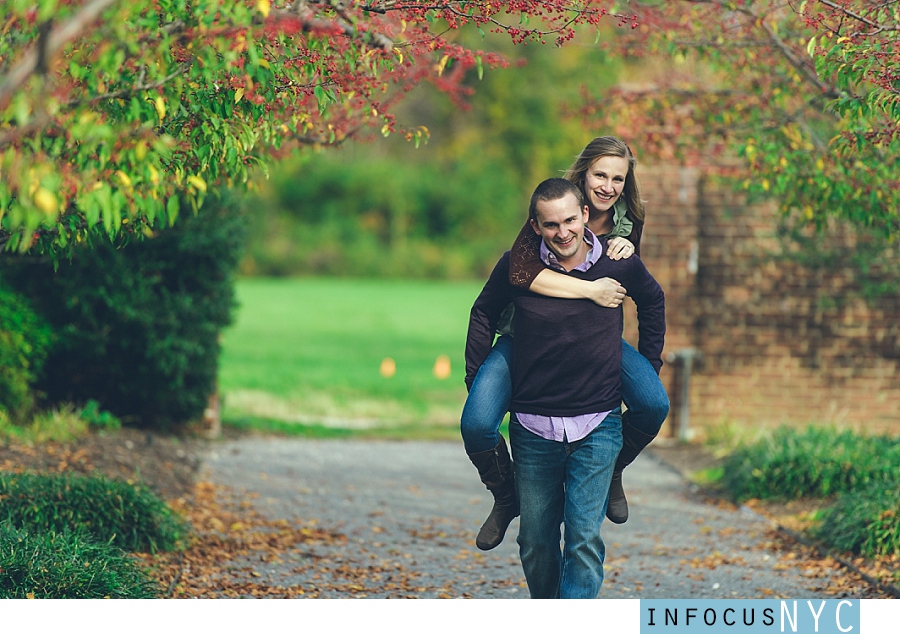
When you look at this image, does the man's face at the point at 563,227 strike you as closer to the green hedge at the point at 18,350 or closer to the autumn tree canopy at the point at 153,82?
the autumn tree canopy at the point at 153,82

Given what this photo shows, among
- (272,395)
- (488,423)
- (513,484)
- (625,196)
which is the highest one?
(625,196)

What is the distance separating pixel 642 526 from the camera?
7.05 metres

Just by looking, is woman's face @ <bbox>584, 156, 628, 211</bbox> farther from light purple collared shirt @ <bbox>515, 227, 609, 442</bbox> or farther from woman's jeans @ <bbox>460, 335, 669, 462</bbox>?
woman's jeans @ <bbox>460, 335, 669, 462</bbox>

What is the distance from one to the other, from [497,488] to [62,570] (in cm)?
189

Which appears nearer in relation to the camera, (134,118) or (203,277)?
(134,118)

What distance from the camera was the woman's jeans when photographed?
13.4ft

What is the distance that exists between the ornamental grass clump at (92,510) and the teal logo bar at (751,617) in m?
2.56

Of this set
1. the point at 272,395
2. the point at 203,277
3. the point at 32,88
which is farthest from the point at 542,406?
the point at 272,395

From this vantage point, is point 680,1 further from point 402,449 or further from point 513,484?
point 402,449

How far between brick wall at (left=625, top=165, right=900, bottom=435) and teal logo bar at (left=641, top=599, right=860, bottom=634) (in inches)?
207

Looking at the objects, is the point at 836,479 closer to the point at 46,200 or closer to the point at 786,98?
the point at 786,98

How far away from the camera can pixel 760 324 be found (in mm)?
9961

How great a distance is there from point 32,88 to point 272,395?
9.83 m

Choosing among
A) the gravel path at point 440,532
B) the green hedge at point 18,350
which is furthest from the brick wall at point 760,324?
the green hedge at point 18,350
